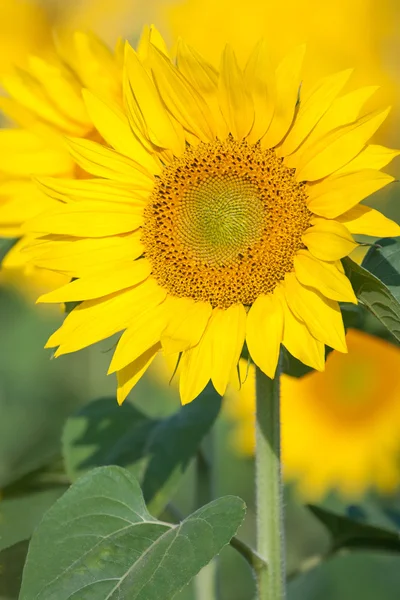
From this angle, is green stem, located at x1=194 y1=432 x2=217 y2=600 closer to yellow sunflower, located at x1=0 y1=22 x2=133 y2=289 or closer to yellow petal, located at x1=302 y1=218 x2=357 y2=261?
yellow sunflower, located at x1=0 y1=22 x2=133 y2=289

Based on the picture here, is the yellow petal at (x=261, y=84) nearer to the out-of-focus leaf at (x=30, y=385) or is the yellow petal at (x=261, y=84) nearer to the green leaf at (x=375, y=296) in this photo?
the green leaf at (x=375, y=296)

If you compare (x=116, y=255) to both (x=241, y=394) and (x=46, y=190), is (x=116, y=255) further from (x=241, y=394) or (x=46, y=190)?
(x=241, y=394)

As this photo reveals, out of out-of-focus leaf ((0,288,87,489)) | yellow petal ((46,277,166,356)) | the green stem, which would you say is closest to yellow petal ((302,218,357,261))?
yellow petal ((46,277,166,356))

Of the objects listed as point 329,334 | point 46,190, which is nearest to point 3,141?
point 46,190

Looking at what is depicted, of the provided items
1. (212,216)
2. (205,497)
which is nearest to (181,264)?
(212,216)

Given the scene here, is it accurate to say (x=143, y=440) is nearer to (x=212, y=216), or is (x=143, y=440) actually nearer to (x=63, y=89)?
(x=212, y=216)
